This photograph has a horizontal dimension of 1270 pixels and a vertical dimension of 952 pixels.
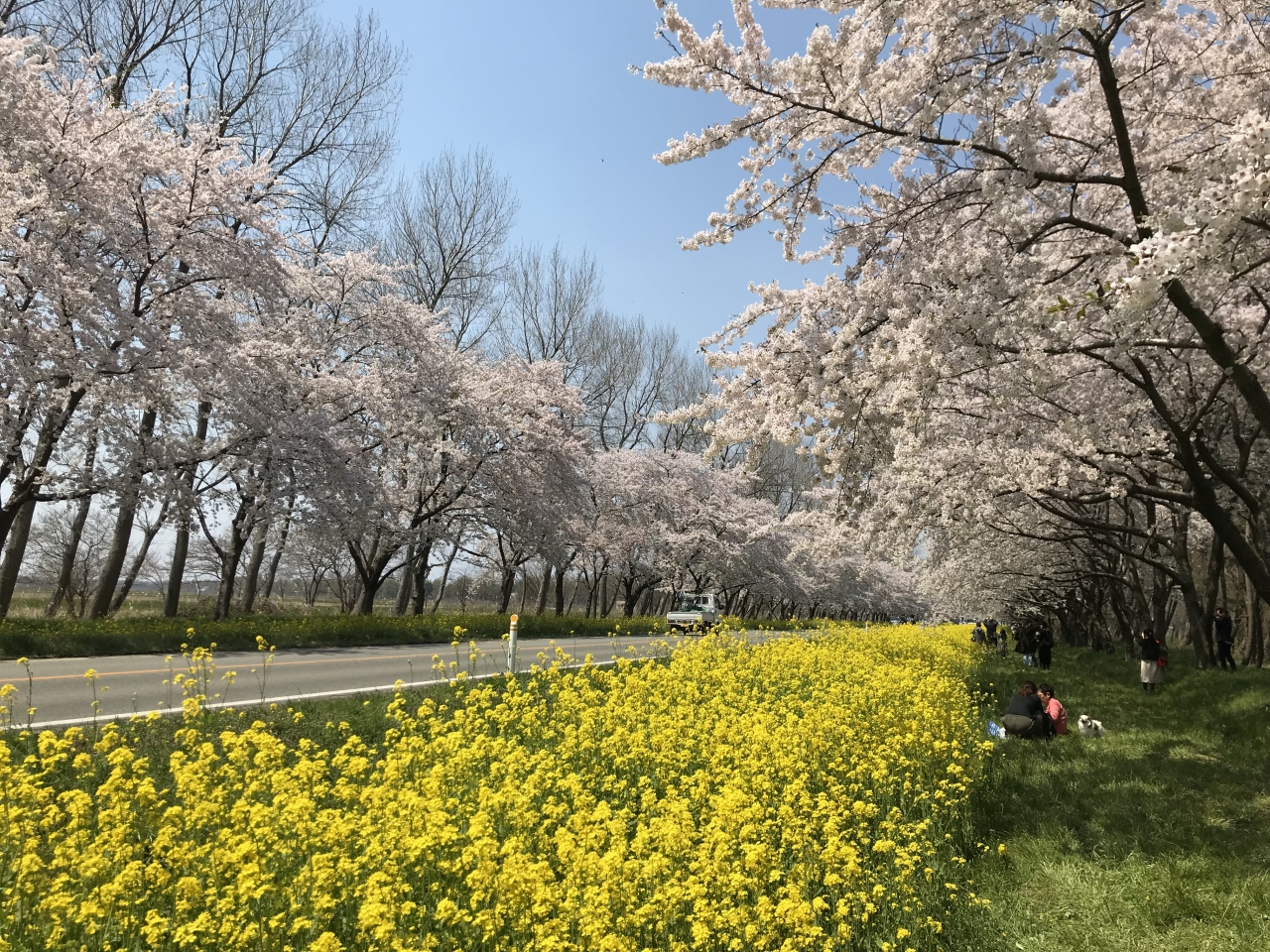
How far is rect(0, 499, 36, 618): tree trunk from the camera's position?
16.6m

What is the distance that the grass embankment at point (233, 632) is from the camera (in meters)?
12.9

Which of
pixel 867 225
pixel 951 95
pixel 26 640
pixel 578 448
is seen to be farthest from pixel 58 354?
pixel 578 448

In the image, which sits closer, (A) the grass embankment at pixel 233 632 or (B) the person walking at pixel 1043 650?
(A) the grass embankment at pixel 233 632

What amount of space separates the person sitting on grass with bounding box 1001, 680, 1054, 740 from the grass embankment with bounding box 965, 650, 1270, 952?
0.45 metres

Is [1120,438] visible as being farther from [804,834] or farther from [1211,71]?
[804,834]

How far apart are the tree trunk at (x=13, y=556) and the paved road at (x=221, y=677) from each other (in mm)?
6042

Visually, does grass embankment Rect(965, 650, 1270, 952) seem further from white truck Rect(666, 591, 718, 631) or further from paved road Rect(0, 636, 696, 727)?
white truck Rect(666, 591, 718, 631)

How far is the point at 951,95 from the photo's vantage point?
20.4ft

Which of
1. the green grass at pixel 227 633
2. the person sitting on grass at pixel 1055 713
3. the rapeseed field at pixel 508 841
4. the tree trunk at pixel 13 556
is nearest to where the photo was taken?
the rapeseed field at pixel 508 841

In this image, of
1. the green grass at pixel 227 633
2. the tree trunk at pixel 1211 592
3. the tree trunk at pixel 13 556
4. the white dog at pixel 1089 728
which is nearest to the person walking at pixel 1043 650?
the tree trunk at pixel 1211 592

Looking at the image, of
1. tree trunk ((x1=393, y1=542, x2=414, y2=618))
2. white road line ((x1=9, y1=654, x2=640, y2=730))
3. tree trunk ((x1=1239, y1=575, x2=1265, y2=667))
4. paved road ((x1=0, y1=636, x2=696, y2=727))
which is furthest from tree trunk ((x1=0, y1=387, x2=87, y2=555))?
tree trunk ((x1=1239, y1=575, x2=1265, y2=667))

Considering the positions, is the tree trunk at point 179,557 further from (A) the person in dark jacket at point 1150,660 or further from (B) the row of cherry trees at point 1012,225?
(A) the person in dark jacket at point 1150,660

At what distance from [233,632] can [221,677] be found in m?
5.36

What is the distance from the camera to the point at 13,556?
17.0 m
